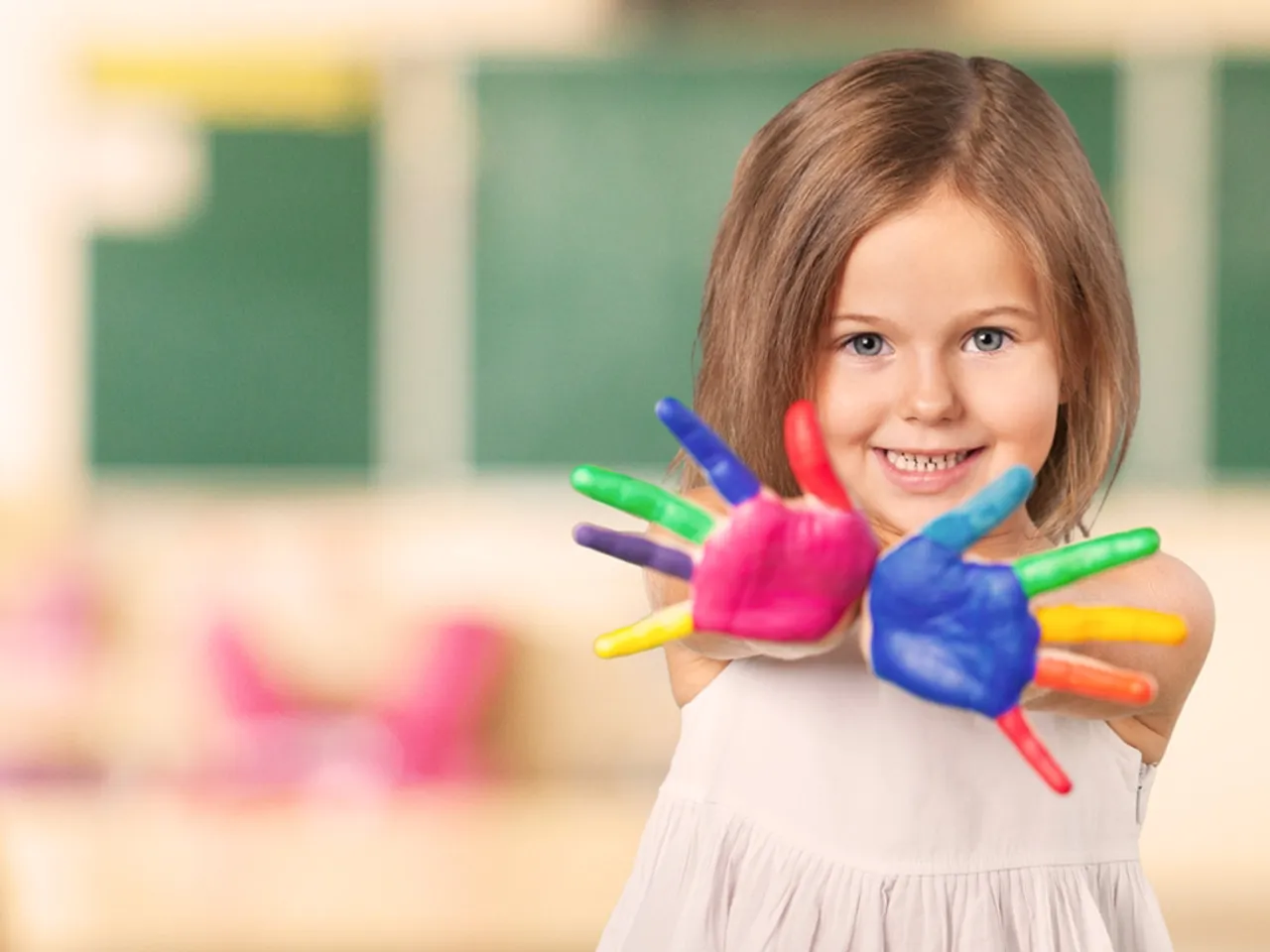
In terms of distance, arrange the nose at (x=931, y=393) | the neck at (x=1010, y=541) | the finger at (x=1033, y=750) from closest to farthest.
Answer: the finger at (x=1033, y=750) < the nose at (x=931, y=393) < the neck at (x=1010, y=541)

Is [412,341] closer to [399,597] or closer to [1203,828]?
[399,597]

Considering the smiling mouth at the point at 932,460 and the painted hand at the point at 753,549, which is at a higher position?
the smiling mouth at the point at 932,460

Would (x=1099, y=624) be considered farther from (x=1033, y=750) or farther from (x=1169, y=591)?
(x=1169, y=591)

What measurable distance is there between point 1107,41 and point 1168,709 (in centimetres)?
305

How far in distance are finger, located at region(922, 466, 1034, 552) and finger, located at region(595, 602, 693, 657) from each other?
110 mm

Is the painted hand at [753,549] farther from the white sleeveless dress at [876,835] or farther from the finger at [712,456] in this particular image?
the white sleeveless dress at [876,835]

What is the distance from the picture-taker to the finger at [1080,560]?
0.73m

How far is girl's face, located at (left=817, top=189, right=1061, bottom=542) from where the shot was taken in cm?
89

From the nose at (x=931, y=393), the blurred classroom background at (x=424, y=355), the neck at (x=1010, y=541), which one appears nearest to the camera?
the nose at (x=931, y=393)

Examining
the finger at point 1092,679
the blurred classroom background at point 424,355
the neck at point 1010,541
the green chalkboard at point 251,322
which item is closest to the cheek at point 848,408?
the neck at point 1010,541

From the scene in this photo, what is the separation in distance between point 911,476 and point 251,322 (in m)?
3.08

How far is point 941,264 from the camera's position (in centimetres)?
89

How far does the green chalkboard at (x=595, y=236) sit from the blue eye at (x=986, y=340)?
2.85 m

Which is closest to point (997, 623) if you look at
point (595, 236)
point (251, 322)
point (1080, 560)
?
point (1080, 560)
